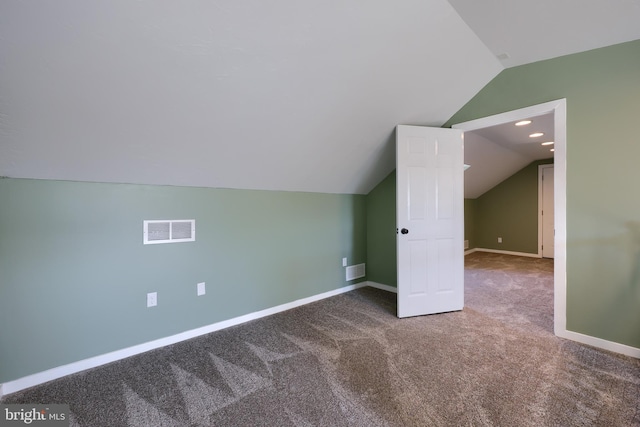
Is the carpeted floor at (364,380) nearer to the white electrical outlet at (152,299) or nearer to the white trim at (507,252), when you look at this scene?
the white electrical outlet at (152,299)

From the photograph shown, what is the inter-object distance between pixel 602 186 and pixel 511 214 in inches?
190

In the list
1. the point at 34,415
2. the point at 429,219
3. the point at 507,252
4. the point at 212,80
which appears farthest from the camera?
the point at 507,252

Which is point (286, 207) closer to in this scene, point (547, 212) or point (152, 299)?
point (152, 299)

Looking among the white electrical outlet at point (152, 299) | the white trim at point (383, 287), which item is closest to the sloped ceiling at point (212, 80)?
the white electrical outlet at point (152, 299)

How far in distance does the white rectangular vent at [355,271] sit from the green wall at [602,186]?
2.19 metres

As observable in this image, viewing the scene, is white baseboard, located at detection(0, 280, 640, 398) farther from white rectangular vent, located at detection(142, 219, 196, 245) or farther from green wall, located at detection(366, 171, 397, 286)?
green wall, located at detection(366, 171, 397, 286)

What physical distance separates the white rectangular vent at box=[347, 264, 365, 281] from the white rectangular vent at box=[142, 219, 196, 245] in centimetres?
209

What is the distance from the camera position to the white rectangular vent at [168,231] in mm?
2256

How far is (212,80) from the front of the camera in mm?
1722

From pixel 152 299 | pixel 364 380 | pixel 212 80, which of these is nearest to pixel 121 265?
pixel 152 299

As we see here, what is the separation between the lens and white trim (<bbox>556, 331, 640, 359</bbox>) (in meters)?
2.13

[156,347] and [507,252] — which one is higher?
[507,252]

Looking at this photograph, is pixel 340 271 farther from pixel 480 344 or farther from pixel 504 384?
pixel 504 384

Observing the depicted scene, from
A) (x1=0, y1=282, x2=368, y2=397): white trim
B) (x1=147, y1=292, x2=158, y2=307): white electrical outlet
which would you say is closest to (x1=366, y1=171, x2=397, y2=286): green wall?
(x1=0, y1=282, x2=368, y2=397): white trim
